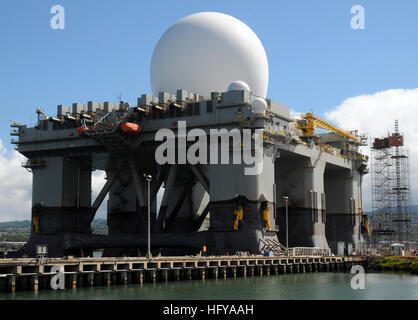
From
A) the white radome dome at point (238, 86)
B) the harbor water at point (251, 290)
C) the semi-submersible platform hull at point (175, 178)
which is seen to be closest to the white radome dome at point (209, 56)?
the semi-submersible platform hull at point (175, 178)

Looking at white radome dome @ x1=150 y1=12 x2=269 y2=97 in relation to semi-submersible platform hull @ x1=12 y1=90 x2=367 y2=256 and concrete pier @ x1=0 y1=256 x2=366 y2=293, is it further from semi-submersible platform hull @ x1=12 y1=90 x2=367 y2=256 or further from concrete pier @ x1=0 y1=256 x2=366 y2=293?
concrete pier @ x1=0 y1=256 x2=366 y2=293

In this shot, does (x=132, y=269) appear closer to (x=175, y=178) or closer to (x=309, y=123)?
(x=175, y=178)

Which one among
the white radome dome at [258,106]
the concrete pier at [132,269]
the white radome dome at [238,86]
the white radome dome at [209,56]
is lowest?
the concrete pier at [132,269]

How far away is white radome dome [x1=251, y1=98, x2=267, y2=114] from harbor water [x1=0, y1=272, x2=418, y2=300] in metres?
22.1

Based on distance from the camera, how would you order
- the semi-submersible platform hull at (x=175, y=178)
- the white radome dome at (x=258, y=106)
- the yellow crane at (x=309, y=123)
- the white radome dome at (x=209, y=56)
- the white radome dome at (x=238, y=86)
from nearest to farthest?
1. the white radome dome at (x=258, y=106)
2. the semi-submersible platform hull at (x=175, y=178)
3. the white radome dome at (x=238, y=86)
4. the white radome dome at (x=209, y=56)
5. the yellow crane at (x=309, y=123)

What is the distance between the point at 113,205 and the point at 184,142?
2239 cm

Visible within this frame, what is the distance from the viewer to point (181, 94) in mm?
88875

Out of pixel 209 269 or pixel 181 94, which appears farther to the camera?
pixel 181 94

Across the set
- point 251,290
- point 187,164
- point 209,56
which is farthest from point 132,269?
point 209,56

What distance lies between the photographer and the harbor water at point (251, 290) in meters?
51.9

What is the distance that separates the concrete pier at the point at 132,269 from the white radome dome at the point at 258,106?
61.4ft

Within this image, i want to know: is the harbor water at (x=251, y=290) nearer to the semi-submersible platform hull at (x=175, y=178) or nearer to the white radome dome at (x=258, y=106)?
the semi-submersible platform hull at (x=175, y=178)
